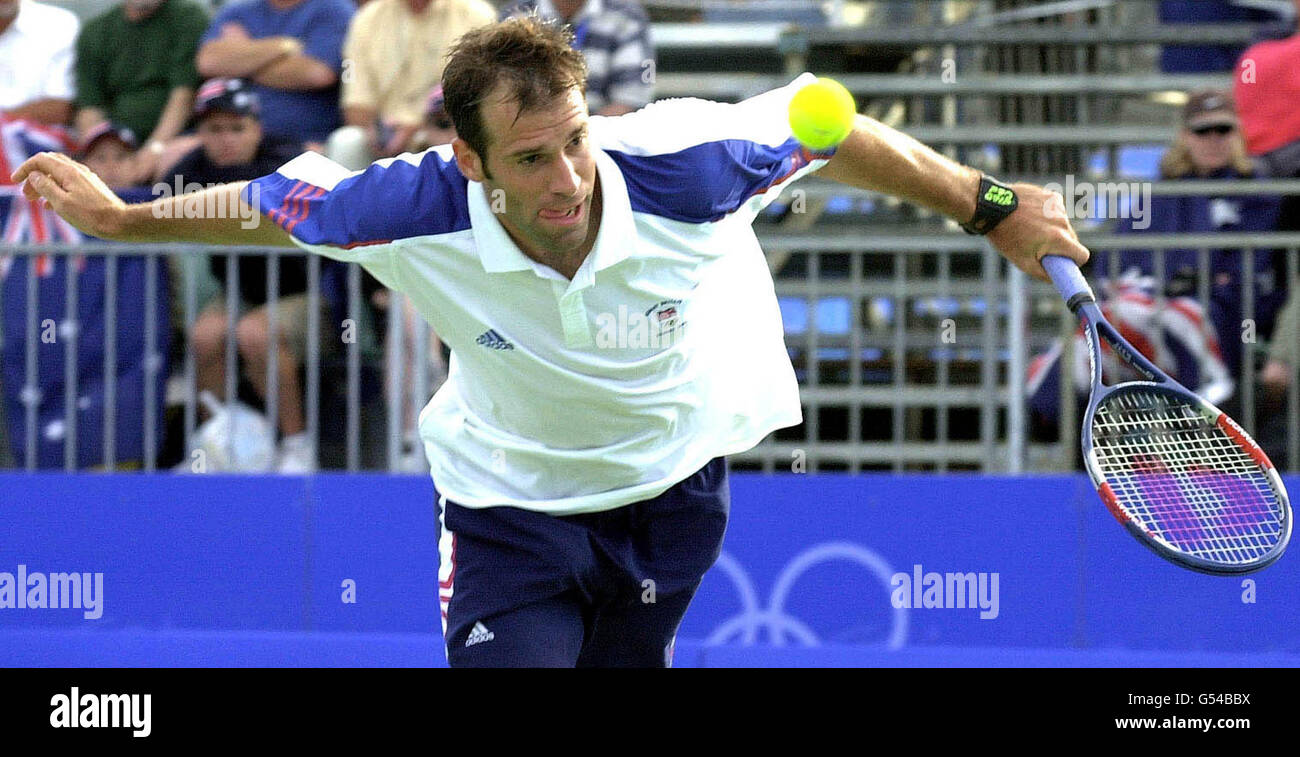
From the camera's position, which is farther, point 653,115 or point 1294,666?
point 1294,666

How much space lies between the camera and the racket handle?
13.5 ft

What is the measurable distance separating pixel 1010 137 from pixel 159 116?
4.13 meters

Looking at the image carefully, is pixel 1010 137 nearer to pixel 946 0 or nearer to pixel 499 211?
pixel 946 0

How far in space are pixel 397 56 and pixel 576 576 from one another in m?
4.08

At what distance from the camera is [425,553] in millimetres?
7207

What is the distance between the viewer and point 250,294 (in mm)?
7262

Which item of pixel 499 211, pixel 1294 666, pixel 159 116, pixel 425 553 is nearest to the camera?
pixel 499 211

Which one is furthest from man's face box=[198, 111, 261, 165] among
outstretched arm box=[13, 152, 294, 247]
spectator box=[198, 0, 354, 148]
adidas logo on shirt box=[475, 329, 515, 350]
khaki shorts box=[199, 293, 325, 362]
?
adidas logo on shirt box=[475, 329, 515, 350]

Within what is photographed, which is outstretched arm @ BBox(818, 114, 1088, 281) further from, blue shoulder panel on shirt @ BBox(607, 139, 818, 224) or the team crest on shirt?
the team crest on shirt

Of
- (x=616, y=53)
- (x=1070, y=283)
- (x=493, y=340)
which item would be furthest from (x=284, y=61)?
(x=1070, y=283)

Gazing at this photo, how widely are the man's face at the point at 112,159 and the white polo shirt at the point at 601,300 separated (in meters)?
3.79

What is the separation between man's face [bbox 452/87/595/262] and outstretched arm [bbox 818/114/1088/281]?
70 centimetres

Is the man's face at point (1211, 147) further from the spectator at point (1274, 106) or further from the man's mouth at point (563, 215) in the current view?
the man's mouth at point (563, 215)

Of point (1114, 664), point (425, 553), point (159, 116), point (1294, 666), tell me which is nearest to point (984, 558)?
point (1114, 664)
